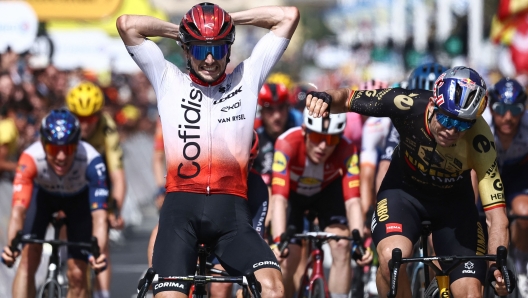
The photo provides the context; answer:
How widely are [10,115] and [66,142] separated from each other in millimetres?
5805

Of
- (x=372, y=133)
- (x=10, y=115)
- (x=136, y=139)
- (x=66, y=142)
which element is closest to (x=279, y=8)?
(x=66, y=142)

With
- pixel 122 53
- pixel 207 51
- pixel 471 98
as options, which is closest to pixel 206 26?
pixel 207 51

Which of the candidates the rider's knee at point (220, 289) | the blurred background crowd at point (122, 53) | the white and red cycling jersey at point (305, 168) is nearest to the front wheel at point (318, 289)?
the white and red cycling jersey at point (305, 168)

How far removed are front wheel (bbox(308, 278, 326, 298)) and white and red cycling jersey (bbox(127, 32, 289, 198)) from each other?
2303mm

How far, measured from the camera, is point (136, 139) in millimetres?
26422

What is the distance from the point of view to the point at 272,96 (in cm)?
1095

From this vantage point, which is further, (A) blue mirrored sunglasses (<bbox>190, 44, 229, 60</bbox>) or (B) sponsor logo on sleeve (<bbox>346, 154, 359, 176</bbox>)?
(B) sponsor logo on sleeve (<bbox>346, 154, 359, 176</bbox>)

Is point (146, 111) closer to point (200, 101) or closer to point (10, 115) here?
point (10, 115)

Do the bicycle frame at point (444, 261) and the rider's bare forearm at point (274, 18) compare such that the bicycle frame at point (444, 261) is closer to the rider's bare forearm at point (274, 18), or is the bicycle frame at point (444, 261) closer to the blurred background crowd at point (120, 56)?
the blurred background crowd at point (120, 56)

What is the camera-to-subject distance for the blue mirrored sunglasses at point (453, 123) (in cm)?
667

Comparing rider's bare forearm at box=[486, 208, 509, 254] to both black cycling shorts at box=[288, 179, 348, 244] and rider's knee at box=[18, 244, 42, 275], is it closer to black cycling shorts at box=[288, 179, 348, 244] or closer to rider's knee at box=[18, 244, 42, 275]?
black cycling shorts at box=[288, 179, 348, 244]

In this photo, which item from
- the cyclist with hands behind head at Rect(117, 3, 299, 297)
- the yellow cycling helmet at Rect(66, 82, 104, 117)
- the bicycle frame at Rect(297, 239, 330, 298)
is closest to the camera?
the cyclist with hands behind head at Rect(117, 3, 299, 297)

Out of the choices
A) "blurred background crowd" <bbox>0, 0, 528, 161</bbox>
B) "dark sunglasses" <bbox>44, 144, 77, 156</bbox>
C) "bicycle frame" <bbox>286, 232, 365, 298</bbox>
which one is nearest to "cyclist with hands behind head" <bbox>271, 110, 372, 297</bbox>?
"bicycle frame" <bbox>286, 232, 365, 298</bbox>

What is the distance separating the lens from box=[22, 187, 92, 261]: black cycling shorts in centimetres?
954
